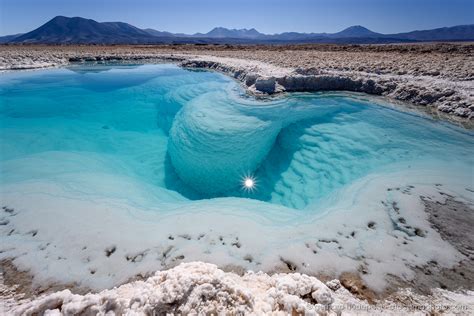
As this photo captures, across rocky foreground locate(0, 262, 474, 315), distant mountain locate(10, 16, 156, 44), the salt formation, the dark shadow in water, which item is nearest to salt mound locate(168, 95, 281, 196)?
the salt formation

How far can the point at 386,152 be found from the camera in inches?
253

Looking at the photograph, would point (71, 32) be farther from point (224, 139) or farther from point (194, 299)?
point (194, 299)

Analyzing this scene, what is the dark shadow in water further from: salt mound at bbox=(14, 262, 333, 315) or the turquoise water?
salt mound at bbox=(14, 262, 333, 315)

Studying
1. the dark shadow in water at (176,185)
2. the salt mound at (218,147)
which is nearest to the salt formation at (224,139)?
the salt mound at (218,147)

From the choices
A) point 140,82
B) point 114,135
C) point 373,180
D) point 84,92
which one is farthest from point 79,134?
point 373,180

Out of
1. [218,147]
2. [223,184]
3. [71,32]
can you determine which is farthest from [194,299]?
[71,32]

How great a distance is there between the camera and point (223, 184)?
6.45 metres

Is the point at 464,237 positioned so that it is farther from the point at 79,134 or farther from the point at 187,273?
the point at 79,134

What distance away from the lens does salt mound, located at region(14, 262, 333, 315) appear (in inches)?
83.3

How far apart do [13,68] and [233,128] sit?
1978 centimetres

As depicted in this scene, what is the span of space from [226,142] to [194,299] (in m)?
5.48

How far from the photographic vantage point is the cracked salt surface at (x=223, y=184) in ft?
10.6

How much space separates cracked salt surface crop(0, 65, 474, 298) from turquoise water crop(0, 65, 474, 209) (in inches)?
1.9

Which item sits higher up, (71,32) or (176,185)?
(71,32)
